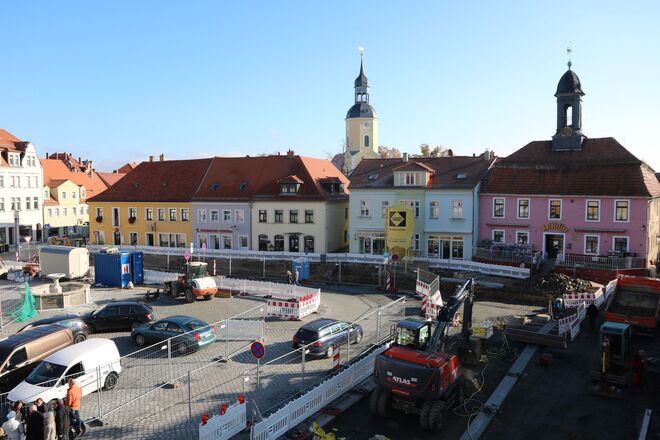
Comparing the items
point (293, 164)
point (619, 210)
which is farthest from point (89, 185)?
point (619, 210)

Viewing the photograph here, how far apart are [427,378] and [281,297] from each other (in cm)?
1806

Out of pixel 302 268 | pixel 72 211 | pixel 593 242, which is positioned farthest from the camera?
pixel 72 211

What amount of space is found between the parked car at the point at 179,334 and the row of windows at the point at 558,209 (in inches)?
1023

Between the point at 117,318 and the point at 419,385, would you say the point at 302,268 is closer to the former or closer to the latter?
the point at 117,318

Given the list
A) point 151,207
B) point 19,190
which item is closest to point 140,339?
point 151,207

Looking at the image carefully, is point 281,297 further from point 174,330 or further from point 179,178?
point 179,178

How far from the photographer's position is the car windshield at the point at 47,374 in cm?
1514

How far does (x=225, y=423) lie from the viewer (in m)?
13.1

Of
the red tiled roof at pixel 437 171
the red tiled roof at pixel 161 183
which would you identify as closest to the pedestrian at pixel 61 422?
the red tiled roof at pixel 437 171

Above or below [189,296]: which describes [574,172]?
above

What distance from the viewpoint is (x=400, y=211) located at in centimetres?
3962

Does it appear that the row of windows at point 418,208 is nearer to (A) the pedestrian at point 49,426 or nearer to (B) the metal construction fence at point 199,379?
(B) the metal construction fence at point 199,379

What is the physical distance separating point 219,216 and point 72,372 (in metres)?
33.3

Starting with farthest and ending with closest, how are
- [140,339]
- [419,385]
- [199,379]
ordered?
1. [140,339]
2. [199,379]
3. [419,385]
